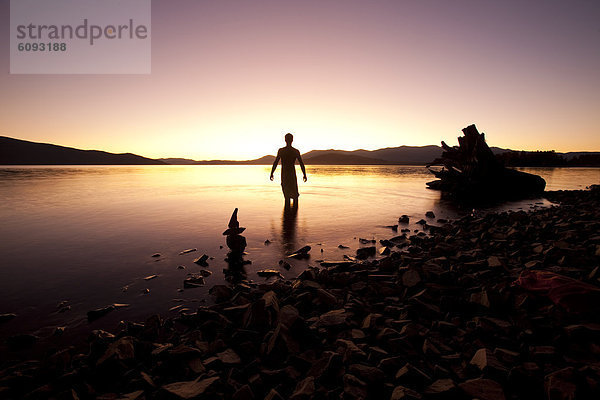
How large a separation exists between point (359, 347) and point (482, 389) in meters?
1.14

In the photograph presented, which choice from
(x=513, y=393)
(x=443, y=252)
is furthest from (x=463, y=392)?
(x=443, y=252)

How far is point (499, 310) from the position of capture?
3.59 meters

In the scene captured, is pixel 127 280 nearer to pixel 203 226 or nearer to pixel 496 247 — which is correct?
pixel 203 226

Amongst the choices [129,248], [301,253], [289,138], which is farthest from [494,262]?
[289,138]

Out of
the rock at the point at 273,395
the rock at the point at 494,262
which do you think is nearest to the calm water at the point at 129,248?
the rock at the point at 273,395

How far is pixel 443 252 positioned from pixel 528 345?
3.51m

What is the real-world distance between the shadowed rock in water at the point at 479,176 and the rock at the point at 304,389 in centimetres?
2200

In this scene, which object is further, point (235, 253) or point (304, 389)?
point (235, 253)

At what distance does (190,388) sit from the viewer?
2.43m

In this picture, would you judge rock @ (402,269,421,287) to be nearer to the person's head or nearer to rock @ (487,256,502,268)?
rock @ (487,256,502,268)

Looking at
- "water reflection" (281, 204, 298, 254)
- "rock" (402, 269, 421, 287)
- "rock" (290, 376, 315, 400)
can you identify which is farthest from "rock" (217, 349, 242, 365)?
"water reflection" (281, 204, 298, 254)

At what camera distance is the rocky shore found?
7.77 feet

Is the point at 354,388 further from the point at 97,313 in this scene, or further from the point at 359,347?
the point at 97,313

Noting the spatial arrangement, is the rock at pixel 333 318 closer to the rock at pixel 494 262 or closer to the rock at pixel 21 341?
the rock at pixel 494 262
